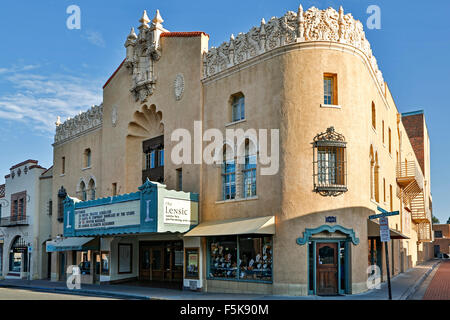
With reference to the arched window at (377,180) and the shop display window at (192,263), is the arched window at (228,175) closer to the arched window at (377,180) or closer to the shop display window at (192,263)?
the shop display window at (192,263)

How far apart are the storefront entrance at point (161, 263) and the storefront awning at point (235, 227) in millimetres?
4612

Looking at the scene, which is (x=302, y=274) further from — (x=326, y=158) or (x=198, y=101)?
(x=198, y=101)

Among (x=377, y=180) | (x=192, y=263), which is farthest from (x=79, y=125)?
(x=377, y=180)

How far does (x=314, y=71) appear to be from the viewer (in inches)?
829

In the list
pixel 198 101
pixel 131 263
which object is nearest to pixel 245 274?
pixel 198 101

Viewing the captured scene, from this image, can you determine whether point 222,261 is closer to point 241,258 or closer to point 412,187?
point 241,258

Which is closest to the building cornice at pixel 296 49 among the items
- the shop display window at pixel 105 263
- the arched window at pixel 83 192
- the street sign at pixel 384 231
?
the street sign at pixel 384 231

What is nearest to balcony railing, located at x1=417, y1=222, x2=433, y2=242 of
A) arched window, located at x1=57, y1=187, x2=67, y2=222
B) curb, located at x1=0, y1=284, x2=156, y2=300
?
arched window, located at x1=57, y1=187, x2=67, y2=222

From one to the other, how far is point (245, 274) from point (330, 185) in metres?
5.48

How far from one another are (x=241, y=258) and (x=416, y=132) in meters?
47.0

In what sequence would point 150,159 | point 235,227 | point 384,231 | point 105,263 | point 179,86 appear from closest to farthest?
point 384,231
point 235,227
point 179,86
point 150,159
point 105,263

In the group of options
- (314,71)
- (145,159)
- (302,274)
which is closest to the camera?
(302,274)

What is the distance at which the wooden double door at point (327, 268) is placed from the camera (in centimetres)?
2008

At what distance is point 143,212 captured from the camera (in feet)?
74.1
